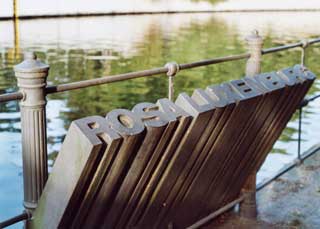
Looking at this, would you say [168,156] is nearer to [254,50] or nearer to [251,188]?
[251,188]

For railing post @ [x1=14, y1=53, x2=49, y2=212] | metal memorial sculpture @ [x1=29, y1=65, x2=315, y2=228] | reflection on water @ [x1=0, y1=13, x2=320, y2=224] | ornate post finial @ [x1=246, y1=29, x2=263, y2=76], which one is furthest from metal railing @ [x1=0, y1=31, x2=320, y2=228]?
reflection on water @ [x1=0, y1=13, x2=320, y2=224]

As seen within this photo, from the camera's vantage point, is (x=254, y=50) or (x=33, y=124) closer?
(x=33, y=124)

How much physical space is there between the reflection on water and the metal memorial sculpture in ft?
12.1

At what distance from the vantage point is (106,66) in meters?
23.0

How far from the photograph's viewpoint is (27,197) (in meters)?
3.25

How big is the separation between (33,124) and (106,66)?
20.0m

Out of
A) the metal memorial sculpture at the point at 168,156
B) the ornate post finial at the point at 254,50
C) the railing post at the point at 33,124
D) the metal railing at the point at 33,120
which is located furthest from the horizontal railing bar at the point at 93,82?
the ornate post finial at the point at 254,50

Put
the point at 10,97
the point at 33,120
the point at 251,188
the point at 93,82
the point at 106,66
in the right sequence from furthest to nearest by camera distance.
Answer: the point at 106,66 < the point at 251,188 < the point at 93,82 < the point at 33,120 < the point at 10,97

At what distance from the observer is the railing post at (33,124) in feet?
10.0

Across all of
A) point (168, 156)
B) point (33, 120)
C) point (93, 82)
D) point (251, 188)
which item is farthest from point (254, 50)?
point (33, 120)

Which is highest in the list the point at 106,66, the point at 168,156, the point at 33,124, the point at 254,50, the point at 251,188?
the point at 254,50

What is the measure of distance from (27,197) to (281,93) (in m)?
1.97

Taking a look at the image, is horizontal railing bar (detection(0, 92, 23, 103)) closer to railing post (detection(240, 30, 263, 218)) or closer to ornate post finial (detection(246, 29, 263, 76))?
railing post (detection(240, 30, 263, 218))

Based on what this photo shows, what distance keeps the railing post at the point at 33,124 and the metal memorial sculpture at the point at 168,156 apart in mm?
186
